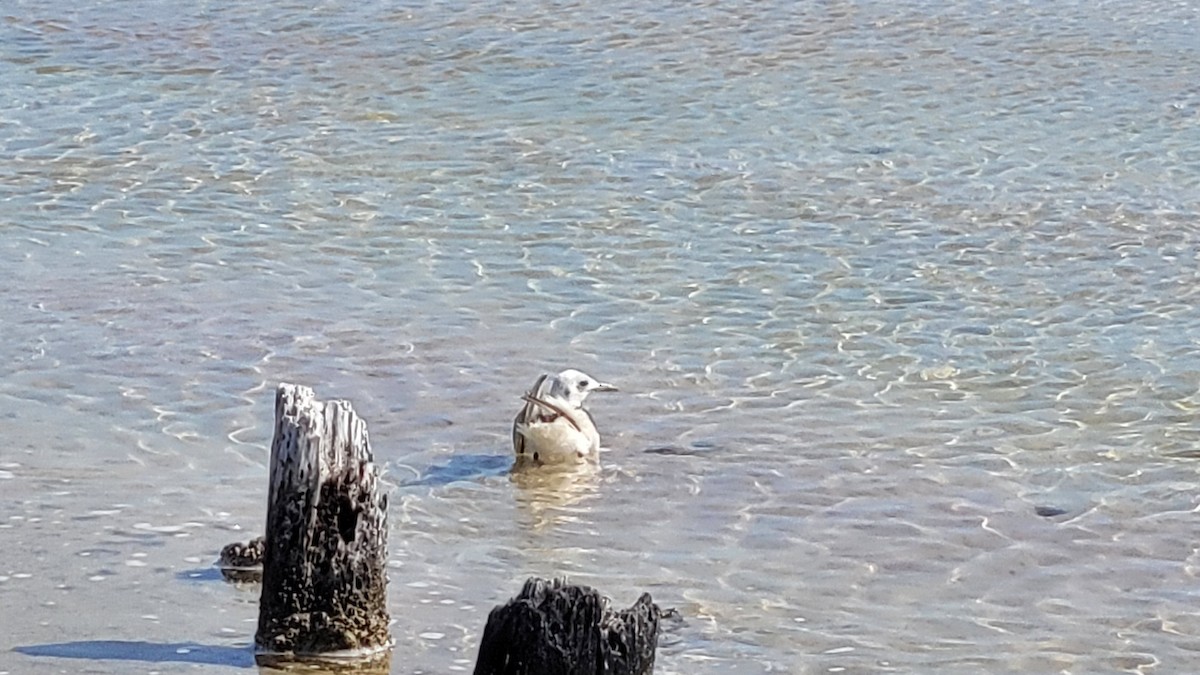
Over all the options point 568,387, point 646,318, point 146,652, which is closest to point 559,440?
point 568,387

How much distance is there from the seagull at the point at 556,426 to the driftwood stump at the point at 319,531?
264 cm

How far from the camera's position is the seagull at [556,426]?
8.50 m

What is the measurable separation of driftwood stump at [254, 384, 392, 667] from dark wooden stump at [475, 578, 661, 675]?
833 mm

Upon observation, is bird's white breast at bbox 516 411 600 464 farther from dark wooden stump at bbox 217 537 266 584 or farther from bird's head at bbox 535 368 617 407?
dark wooden stump at bbox 217 537 266 584

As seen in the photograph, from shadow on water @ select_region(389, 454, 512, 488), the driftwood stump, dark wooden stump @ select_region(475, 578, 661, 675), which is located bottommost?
dark wooden stump @ select_region(475, 578, 661, 675)

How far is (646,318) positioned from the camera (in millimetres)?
10914

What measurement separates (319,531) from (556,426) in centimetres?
282

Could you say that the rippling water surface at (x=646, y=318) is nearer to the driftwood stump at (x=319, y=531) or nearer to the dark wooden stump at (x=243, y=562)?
the dark wooden stump at (x=243, y=562)

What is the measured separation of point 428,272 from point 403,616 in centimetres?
529

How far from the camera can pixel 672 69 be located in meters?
17.4

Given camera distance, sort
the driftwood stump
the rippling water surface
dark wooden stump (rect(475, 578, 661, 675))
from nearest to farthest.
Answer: dark wooden stump (rect(475, 578, 661, 675)) → the driftwood stump → the rippling water surface

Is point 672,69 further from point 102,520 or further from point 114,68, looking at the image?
point 102,520

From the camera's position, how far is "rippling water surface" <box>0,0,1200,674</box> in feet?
23.3

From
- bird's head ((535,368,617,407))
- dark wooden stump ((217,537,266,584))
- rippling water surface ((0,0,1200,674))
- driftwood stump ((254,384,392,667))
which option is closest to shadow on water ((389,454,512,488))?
rippling water surface ((0,0,1200,674))
